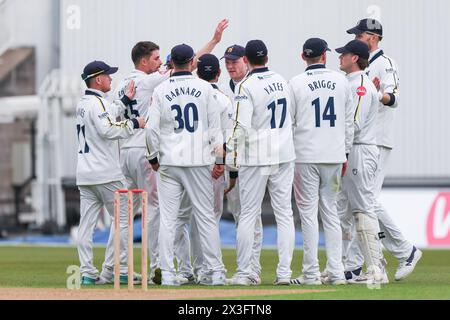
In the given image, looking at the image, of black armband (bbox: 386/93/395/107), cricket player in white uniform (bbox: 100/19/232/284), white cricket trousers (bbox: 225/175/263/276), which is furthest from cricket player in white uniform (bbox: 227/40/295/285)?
black armband (bbox: 386/93/395/107)

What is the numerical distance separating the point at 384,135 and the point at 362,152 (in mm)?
653

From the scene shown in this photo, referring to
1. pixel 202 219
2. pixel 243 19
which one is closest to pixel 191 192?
pixel 202 219

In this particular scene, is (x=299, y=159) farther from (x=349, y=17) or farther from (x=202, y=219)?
(x=349, y=17)

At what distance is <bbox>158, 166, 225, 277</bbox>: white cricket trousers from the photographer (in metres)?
13.9

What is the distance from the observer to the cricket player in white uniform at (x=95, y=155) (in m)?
14.1

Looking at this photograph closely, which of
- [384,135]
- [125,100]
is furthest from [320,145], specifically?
[125,100]

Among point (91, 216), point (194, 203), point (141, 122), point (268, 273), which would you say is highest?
point (141, 122)

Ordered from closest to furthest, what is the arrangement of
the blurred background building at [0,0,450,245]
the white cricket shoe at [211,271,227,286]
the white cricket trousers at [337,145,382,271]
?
the white cricket shoe at [211,271,227,286] → the white cricket trousers at [337,145,382,271] → the blurred background building at [0,0,450,245]

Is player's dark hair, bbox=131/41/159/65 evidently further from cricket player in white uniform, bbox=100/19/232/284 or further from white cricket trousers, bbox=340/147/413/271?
white cricket trousers, bbox=340/147/413/271

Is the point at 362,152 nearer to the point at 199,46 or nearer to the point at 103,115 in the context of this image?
the point at 103,115

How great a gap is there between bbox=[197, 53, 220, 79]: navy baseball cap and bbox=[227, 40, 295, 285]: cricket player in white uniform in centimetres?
56

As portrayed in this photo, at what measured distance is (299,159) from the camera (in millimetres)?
13828

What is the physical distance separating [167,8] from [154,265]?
16.9 m

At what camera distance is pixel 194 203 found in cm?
1390
